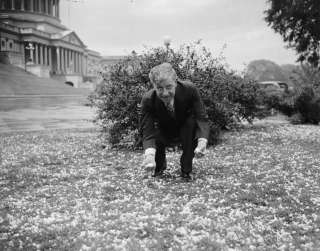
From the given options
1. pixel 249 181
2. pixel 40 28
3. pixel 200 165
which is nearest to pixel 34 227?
pixel 249 181

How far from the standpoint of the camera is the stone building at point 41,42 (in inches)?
2665

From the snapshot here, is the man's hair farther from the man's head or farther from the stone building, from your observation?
the stone building

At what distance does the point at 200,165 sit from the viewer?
8016 mm

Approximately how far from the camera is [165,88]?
5426 millimetres

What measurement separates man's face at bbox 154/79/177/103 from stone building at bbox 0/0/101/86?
6155 cm

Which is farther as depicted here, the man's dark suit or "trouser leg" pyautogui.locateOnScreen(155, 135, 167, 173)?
"trouser leg" pyautogui.locateOnScreen(155, 135, 167, 173)

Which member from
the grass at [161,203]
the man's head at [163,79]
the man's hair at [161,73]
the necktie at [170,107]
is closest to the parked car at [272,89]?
the grass at [161,203]

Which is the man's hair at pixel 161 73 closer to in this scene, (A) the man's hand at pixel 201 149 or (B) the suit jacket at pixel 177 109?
(B) the suit jacket at pixel 177 109

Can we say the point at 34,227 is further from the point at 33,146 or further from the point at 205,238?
the point at 33,146

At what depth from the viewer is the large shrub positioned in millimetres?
10531

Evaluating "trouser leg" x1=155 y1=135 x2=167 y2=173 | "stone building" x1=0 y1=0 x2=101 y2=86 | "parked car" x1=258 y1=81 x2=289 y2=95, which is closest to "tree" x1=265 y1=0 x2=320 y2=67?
"parked car" x1=258 y1=81 x2=289 y2=95

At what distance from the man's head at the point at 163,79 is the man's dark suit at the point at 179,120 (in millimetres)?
346

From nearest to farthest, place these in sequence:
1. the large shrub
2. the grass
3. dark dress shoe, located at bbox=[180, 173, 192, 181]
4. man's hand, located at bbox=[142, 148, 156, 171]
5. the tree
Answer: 1. the grass
2. man's hand, located at bbox=[142, 148, 156, 171]
3. dark dress shoe, located at bbox=[180, 173, 192, 181]
4. the large shrub
5. the tree

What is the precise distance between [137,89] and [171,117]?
15.0 feet
